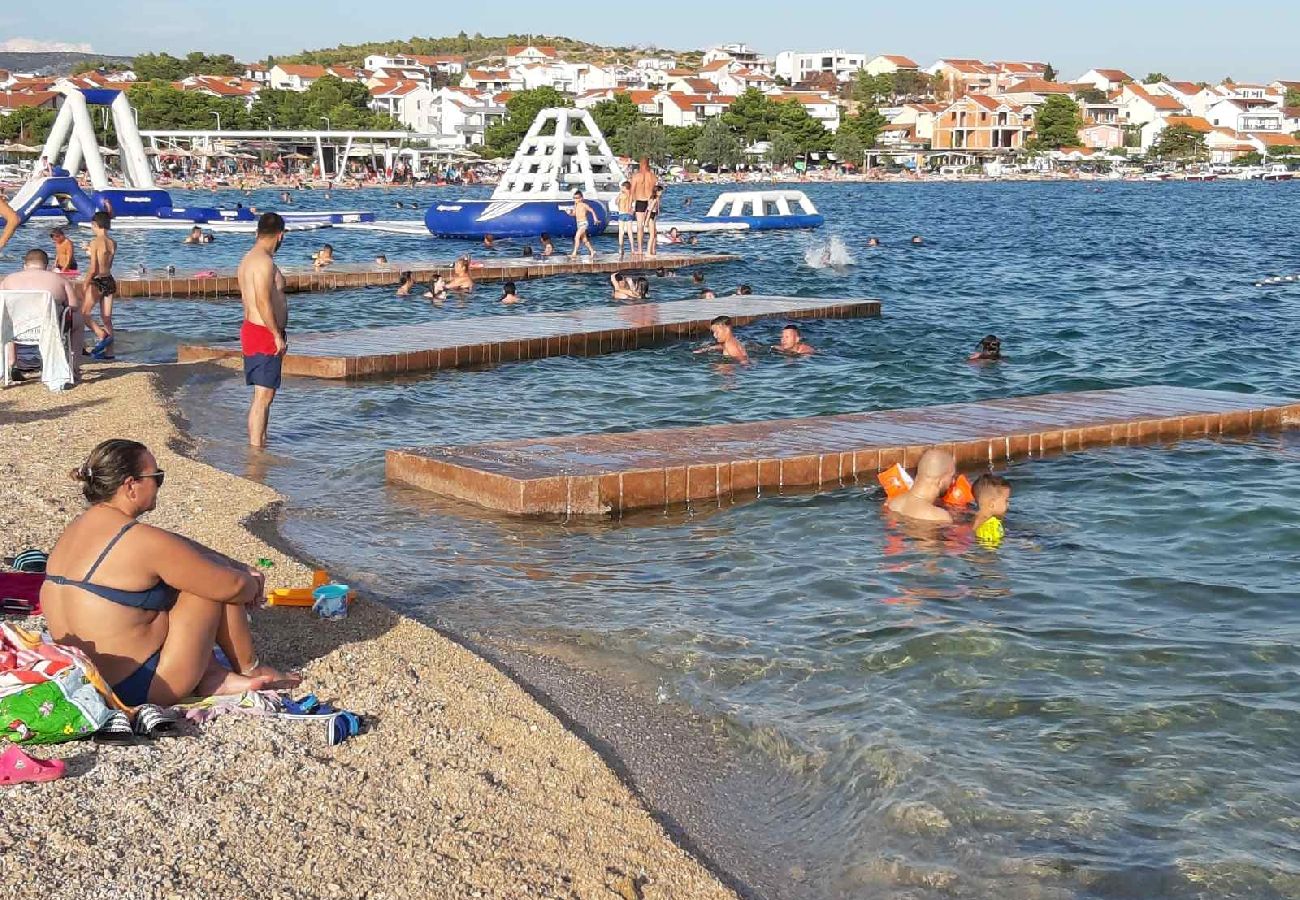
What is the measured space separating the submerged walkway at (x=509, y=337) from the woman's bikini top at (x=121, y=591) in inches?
350

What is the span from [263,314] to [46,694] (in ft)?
18.0

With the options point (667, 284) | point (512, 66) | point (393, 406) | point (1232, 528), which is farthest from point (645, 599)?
point (512, 66)

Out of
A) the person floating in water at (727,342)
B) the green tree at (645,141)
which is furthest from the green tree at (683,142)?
the person floating in water at (727,342)

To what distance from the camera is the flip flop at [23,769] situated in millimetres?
3996

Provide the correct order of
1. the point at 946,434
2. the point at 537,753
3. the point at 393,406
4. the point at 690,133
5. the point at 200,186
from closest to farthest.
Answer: the point at 537,753
the point at 946,434
the point at 393,406
the point at 200,186
the point at 690,133

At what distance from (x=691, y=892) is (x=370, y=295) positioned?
1895 cm

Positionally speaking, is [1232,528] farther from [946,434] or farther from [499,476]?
[499,476]

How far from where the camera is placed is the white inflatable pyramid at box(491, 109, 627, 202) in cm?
3647

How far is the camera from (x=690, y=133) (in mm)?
118812

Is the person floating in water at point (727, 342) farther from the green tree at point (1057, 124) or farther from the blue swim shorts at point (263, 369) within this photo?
the green tree at point (1057, 124)

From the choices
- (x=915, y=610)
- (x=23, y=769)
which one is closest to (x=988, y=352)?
(x=915, y=610)

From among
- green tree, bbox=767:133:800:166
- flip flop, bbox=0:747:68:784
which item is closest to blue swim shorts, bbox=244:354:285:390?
flip flop, bbox=0:747:68:784

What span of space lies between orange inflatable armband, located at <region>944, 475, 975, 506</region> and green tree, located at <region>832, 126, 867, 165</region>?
12435 cm

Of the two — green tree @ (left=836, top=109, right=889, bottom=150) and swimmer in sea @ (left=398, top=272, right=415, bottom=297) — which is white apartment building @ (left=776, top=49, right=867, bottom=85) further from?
swimmer in sea @ (left=398, top=272, right=415, bottom=297)
